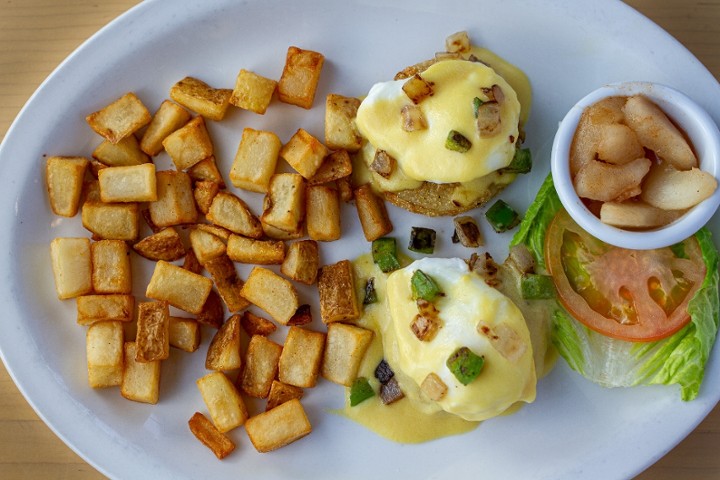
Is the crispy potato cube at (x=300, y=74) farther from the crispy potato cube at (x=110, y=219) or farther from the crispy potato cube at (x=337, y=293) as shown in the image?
the crispy potato cube at (x=110, y=219)

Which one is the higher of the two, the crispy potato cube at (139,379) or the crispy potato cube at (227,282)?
the crispy potato cube at (227,282)

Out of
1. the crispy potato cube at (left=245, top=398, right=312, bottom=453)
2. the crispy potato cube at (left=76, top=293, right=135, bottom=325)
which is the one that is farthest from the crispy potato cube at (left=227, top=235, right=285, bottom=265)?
the crispy potato cube at (left=245, top=398, right=312, bottom=453)

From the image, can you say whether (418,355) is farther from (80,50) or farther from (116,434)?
(80,50)

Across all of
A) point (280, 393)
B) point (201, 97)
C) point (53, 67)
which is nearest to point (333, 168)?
point (201, 97)

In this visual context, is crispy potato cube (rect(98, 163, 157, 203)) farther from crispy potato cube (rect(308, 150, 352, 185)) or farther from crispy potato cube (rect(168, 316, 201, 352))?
crispy potato cube (rect(308, 150, 352, 185))

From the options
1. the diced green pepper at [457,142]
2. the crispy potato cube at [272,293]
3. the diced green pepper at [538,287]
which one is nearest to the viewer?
the diced green pepper at [457,142]

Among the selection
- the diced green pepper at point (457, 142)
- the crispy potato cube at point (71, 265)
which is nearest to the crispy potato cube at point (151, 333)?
the crispy potato cube at point (71, 265)
